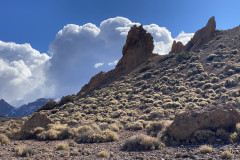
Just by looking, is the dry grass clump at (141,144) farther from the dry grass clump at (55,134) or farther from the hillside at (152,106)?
the dry grass clump at (55,134)

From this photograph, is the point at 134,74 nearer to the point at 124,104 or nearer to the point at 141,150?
the point at 124,104

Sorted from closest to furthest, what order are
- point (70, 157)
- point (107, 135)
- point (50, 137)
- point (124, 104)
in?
point (70, 157), point (107, 135), point (50, 137), point (124, 104)

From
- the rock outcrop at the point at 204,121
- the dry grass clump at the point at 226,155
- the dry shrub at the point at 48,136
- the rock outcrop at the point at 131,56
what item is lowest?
the dry grass clump at the point at 226,155

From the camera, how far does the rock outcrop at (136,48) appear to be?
55562 mm

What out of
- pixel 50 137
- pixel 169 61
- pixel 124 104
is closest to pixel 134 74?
pixel 169 61

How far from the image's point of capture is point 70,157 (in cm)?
904

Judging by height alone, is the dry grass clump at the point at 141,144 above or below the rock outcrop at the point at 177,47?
below

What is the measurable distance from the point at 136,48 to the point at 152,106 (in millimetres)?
33375

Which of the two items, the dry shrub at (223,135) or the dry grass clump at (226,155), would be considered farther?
the dry shrub at (223,135)

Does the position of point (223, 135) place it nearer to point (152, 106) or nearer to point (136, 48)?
point (152, 106)

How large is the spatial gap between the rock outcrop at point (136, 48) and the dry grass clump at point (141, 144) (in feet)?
143

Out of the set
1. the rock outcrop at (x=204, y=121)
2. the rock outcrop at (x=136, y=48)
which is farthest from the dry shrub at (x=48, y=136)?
the rock outcrop at (x=136, y=48)

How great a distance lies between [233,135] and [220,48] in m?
40.4

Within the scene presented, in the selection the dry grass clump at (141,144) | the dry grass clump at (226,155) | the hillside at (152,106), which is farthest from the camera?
the hillside at (152,106)
